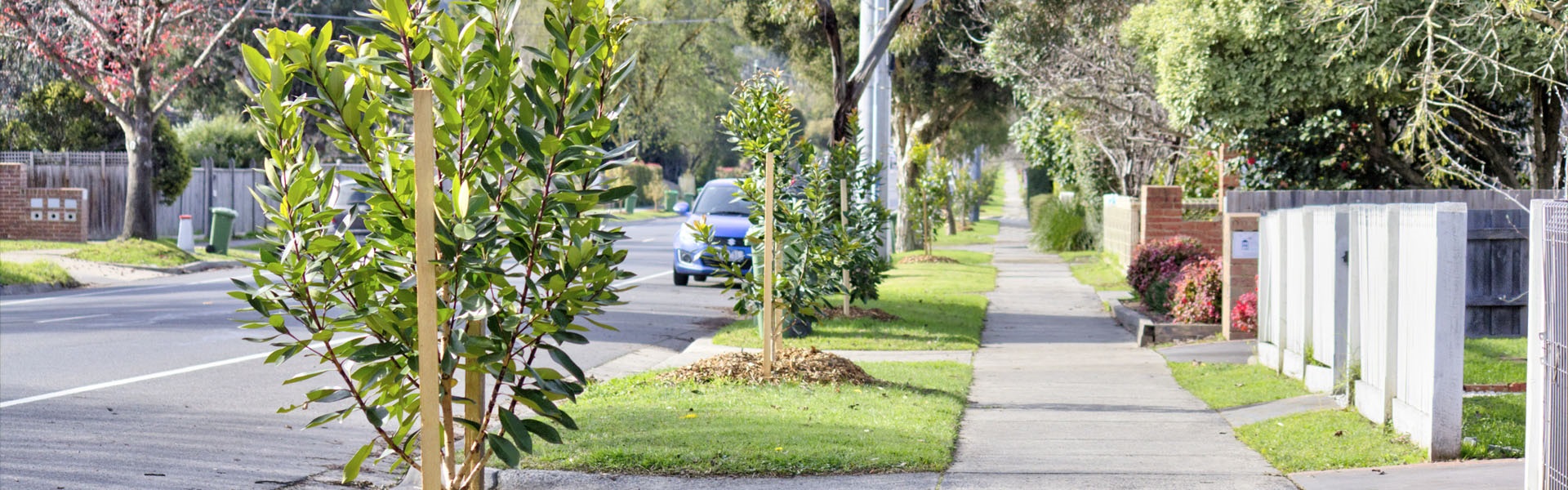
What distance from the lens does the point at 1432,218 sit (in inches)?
281

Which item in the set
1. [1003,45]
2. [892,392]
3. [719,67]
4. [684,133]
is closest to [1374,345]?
[892,392]

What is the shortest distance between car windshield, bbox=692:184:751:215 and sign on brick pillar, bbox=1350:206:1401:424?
1265cm

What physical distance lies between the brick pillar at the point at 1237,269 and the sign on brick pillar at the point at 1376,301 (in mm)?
4391

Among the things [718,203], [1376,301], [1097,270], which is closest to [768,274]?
[1376,301]

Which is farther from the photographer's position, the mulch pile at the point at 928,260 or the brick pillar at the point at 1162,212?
the mulch pile at the point at 928,260

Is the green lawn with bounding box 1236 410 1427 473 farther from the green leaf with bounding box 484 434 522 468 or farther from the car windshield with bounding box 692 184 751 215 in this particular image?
the car windshield with bounding box 692 184 751 215

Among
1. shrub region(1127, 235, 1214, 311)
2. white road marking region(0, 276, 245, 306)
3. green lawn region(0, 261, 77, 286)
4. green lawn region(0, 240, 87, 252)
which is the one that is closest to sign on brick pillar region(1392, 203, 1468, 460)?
shrub region(1127, 235, 1214, 311)

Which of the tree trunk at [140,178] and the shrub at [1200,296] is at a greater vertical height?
the tree trunk at [140,178]

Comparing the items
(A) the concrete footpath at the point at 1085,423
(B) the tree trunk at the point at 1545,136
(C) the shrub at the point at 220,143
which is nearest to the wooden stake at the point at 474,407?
A: (A) the concrete footpath at the point at 1085,423

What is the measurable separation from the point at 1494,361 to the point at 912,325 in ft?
19.9

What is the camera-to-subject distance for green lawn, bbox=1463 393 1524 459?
7086 mm

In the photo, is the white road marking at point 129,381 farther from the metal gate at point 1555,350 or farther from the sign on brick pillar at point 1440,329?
the metal gate at point 1555,350

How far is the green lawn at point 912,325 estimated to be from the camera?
13.5 m

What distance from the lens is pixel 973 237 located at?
4153 centimetres
